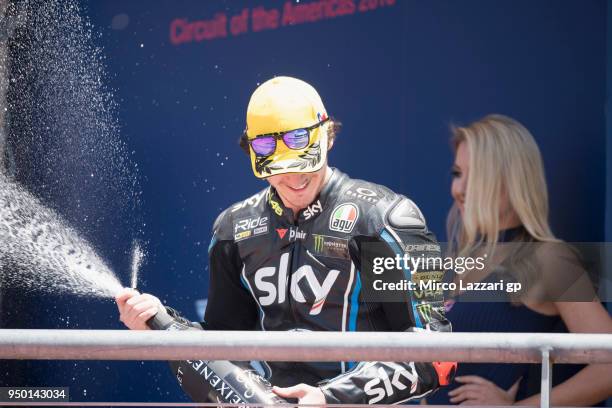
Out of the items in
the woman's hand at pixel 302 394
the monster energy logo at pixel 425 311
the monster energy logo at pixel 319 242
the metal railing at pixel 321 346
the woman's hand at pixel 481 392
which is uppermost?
the monster energy logo at pixel 319 242

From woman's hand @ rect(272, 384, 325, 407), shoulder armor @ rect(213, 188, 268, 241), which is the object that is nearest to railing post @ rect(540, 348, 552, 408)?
woman's hand @ rect(272, 384, 325, 407)

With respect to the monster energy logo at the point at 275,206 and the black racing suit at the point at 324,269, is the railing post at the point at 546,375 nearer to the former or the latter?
the black racing suit at the point at 324,269

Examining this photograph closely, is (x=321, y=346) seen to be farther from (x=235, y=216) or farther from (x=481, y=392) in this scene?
(x=481, y=392)

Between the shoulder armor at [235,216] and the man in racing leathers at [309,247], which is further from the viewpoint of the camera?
the shoulder armor at [235,216]

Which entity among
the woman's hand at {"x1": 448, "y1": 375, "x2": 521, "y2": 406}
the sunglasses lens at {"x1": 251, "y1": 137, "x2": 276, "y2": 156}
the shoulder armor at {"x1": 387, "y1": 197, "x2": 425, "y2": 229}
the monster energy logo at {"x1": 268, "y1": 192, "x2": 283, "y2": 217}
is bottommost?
the woman's hand at {"x1": 448, "y1": 375, "x2": 521, "y2": 406}

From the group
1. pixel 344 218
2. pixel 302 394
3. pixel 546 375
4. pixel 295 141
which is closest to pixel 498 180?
pixel 344 218

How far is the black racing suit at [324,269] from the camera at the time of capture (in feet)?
9.09

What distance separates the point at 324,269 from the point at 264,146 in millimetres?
378

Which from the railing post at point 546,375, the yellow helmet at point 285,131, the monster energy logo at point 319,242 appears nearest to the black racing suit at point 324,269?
the monster energy logo at point 319,242

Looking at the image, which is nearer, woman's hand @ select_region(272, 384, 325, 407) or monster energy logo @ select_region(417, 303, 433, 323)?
woman's hand @ select_region(272, 384, 325, 407)

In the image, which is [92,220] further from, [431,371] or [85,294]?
[431,371]

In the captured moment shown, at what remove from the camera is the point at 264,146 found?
9.09 feet

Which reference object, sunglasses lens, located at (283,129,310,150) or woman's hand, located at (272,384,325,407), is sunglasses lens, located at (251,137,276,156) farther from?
woman's hand, located at (272,384,325,407)

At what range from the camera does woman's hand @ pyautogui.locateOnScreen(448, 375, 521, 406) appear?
321cm
